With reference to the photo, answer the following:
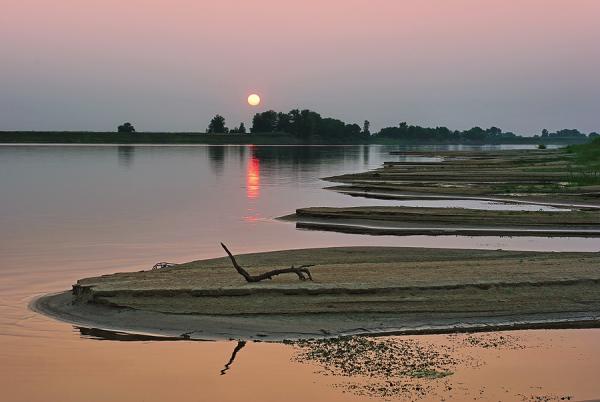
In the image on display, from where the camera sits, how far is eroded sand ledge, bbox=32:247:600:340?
17922 millimetres

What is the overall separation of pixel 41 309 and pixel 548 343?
12.5 m

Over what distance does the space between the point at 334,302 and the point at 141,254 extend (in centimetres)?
1419

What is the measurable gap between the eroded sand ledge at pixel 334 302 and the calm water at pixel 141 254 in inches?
36.5

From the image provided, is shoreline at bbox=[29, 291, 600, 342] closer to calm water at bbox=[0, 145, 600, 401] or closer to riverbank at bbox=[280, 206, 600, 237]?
calm water at bbox=[0, 145, 600, 401]

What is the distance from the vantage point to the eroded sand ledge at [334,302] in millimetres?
17922

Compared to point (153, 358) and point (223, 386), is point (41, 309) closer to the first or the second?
point (153, 358)

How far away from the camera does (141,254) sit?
3122 cm

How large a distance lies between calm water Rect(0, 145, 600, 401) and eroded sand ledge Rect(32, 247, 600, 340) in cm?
93

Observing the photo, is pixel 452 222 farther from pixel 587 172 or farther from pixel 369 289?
pixel 587 172

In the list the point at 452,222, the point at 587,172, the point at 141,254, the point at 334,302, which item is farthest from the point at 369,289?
the point at 587,172

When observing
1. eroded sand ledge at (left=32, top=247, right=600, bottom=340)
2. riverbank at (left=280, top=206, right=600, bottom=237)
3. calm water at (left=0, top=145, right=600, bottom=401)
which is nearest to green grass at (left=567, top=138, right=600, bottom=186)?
calm water at (left=0, top=145, right=600, bottom=401)

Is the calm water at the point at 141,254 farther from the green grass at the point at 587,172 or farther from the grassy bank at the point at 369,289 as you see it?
the green grass at the point at 587,172

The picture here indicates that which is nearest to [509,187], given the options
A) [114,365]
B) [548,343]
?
[548,343]

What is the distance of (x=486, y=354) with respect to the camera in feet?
52.5
